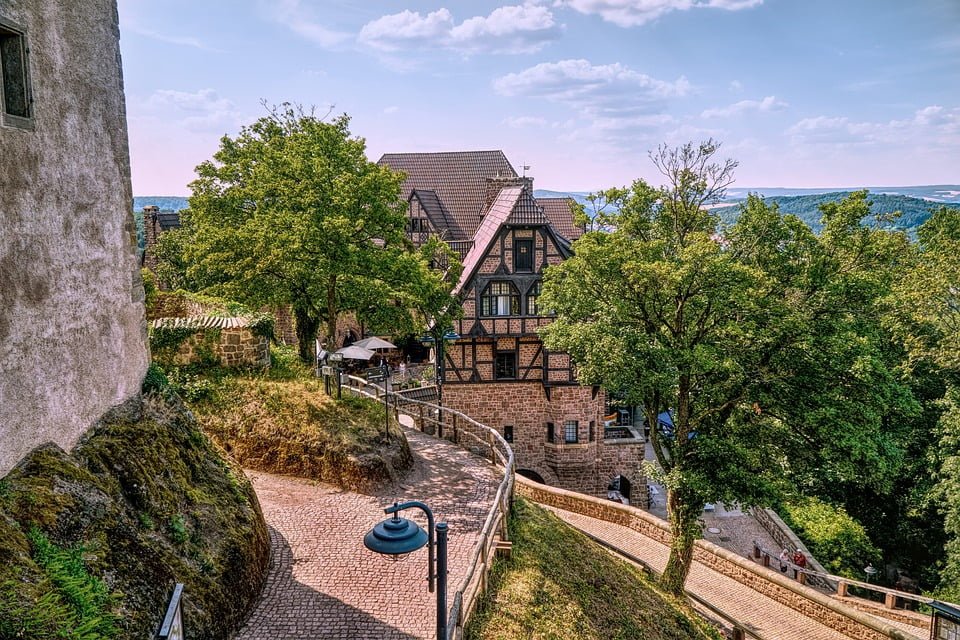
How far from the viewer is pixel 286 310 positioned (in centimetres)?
3378

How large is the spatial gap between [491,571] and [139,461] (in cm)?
561

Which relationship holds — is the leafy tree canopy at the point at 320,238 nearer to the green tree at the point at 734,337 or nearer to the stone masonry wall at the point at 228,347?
the stone masonry wall at the point at 228,347

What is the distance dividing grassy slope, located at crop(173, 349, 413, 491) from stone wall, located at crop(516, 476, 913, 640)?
7.39m

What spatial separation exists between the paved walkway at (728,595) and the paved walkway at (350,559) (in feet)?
21.5

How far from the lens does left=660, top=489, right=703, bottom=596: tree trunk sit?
1459 centimetres

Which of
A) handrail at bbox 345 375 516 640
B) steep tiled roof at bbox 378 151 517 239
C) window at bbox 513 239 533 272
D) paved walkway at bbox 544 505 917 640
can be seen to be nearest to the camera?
handrail at bbox 345 375 516 640

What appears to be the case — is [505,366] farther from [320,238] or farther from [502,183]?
[502,183]

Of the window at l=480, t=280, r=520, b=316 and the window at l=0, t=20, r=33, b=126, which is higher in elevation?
the window at l=0, t=20, r=33, b=126

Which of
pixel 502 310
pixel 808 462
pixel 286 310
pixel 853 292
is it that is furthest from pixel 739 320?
pixel 286 310

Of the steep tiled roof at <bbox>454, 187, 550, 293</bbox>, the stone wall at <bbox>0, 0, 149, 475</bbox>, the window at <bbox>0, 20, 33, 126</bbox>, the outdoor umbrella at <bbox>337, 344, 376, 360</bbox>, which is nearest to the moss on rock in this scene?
the stone wall at <bbox>0, 0, 149, 475</bbox>

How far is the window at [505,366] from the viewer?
2523 cm

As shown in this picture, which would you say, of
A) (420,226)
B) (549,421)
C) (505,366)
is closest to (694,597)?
(549,421)

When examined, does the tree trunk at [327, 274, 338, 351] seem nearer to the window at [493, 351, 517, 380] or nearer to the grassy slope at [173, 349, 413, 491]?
the grassy slope at [173, 349, 413, 491]

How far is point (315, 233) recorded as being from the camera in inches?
645
